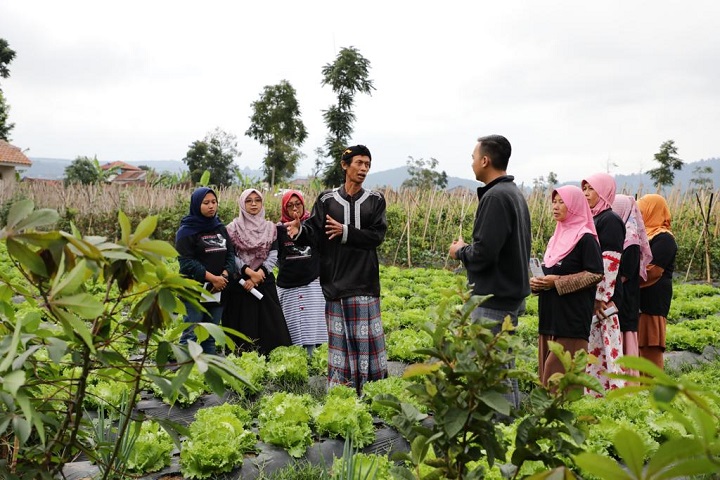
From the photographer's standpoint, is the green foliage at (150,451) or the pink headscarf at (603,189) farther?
the pink headscarf at (603,189)

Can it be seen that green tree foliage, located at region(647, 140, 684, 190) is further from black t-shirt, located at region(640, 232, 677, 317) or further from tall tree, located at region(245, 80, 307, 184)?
black t-shirt, located at region(640, 232, 677, 317)

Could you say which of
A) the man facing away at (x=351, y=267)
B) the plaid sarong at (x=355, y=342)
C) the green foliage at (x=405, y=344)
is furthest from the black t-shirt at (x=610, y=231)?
the green foliage at (x=405, y=344)

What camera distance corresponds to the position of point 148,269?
1393 mm

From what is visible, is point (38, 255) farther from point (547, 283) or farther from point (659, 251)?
point (659, 251)

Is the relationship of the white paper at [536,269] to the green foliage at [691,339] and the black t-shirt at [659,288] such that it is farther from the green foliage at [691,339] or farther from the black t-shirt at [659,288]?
the green foliage at [691,339]

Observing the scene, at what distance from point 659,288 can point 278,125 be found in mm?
34053

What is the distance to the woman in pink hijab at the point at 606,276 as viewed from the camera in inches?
178

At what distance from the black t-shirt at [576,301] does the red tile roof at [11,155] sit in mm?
37026

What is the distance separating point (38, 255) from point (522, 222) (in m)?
2.96

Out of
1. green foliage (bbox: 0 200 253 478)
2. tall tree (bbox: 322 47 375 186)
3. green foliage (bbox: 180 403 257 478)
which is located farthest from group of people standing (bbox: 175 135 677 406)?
tall tree (bbox: 322 47 375 186)

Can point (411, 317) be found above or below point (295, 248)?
below

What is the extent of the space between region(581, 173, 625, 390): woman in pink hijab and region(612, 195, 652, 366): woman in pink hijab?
7 centimetres

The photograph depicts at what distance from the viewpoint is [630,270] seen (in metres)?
4.73

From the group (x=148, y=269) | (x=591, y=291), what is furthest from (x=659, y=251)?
(x=148, y=269)
